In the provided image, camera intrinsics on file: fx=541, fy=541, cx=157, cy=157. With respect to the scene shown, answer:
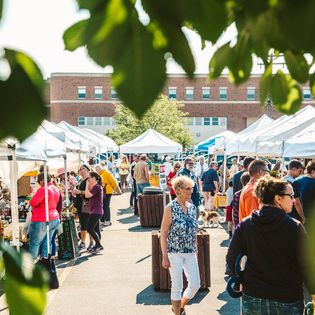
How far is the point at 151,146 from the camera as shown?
18.9m

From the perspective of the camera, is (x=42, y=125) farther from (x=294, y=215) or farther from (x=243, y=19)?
(x=294, y=215)

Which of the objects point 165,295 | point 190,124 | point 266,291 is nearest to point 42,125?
point 266,291

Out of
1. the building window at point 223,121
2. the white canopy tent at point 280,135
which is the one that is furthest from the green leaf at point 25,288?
the building window at point 223,121

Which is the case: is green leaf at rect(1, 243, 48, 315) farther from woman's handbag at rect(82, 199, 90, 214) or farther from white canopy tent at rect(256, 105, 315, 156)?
woman's handbag at rect(82, 199, 90, 214)

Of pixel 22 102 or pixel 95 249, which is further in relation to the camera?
pixel 95 249

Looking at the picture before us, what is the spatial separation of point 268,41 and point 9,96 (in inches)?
17.7

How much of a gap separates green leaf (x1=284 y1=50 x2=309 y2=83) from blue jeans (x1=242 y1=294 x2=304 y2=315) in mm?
2596

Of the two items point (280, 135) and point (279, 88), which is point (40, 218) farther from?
point (279, 88)

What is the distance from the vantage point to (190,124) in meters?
59.8

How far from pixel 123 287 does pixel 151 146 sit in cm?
1149

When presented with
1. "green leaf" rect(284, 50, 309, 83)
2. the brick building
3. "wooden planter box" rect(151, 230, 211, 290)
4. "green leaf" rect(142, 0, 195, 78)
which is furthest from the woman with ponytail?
the brick building

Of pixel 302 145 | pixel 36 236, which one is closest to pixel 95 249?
pixel 36 236

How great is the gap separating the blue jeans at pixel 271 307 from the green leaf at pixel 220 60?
2694 millimetres

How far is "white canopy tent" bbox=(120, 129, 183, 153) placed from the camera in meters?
18.8
